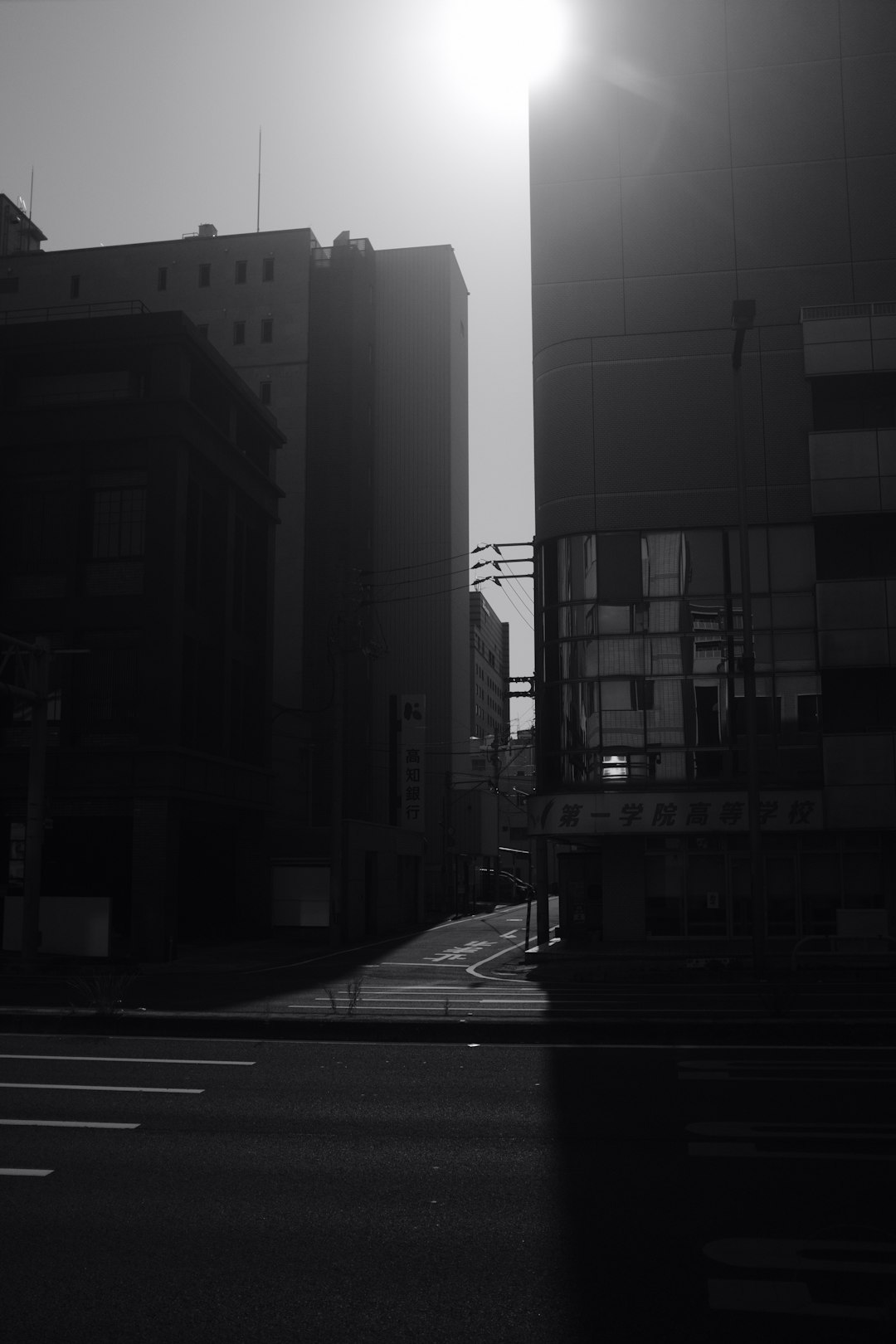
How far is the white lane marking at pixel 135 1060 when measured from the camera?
1255 cm

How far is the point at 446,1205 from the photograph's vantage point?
24.2ft

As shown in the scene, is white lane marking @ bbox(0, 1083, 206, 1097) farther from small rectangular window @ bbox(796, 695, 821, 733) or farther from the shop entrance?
small rectangular window @ bbox(796, 695, 821, 733)

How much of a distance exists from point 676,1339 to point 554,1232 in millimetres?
1527

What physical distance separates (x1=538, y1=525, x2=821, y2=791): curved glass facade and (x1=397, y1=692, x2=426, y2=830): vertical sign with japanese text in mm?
24062

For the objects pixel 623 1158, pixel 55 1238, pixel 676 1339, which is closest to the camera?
pixel 676 1339

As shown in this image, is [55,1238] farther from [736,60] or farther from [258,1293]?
[736,60]

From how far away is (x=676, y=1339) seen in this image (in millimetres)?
5402

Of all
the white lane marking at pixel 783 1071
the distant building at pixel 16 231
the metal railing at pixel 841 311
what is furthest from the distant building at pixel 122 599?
the distant building at pixel 16 231

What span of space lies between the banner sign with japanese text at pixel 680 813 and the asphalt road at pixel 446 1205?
976 inches

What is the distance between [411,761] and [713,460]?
29473 millimetres

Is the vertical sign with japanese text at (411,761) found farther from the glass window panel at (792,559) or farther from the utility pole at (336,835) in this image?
the glass window panel at (792,559)

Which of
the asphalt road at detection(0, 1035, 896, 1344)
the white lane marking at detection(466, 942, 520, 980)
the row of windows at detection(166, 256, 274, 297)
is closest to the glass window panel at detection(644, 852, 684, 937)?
the white lane marking at detection(466, 942, 520, 980)

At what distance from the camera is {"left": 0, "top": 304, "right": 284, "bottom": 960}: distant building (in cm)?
3803

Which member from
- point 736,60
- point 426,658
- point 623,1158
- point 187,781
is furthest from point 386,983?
point 426,658
